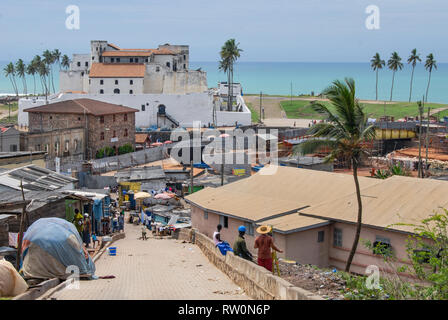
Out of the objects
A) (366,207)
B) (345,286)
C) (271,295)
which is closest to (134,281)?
(271,295)

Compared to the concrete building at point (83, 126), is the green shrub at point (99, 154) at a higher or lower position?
lower

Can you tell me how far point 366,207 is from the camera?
75.1 ft

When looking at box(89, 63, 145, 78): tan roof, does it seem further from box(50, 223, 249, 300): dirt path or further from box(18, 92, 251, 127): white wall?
box(50, 223, 249, 300): dirt path

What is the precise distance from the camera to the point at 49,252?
13719 mm

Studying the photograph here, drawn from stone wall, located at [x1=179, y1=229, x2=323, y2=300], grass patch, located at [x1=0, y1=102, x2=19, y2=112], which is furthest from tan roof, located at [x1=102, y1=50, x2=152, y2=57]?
stone wall, located at [x1=179, y1=229, x2=323, y2=300]

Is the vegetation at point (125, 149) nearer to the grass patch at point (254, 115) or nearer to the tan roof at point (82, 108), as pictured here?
the tan roof at point (82, 108)

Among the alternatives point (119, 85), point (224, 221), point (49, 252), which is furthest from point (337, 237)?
point (119, 85)

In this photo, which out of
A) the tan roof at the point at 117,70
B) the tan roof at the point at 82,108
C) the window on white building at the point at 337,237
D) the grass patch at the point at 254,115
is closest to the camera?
the window on white building at the point at 337,237

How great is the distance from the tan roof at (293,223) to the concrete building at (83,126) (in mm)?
38389

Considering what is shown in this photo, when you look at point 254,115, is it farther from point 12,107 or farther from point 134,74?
point 12,107

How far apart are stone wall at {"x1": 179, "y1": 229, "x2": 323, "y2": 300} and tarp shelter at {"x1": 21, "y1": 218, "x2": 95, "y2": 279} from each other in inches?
151

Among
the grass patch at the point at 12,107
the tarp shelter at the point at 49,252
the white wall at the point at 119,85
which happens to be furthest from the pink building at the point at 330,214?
the grass patch at the point at 12,107

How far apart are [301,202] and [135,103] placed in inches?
2490

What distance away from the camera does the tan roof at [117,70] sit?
91.4 metres
